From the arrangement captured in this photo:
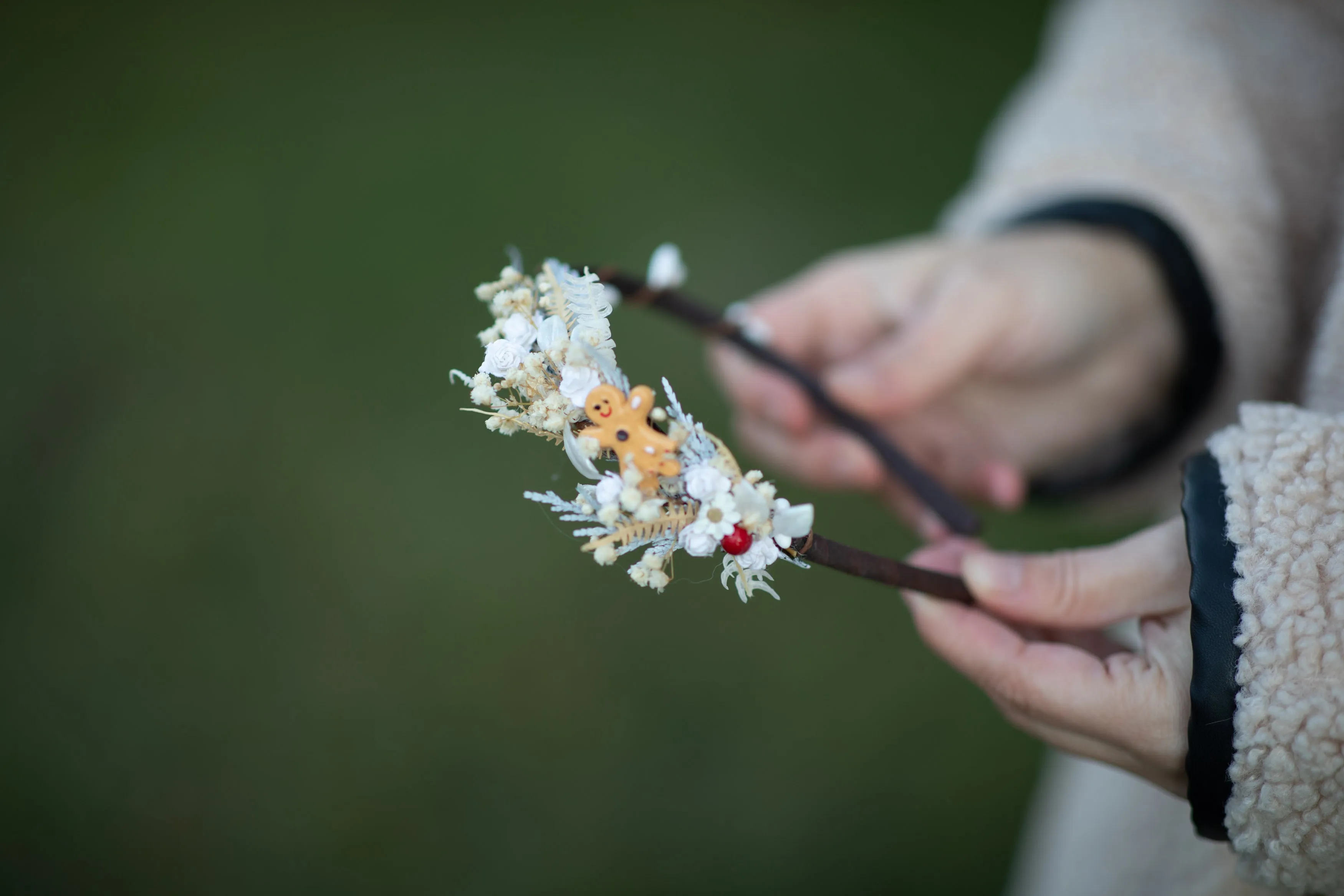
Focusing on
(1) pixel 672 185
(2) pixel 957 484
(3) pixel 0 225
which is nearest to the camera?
(2) pixel 957 484

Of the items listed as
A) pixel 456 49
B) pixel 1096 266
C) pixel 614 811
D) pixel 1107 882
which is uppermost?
pixel 456 49

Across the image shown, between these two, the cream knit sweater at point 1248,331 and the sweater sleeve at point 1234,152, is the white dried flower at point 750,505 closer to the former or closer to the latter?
the cream knit sweater at point 1248,331

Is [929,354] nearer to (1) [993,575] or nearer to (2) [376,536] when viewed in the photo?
(1) [993,575]

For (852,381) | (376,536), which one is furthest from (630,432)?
(376,536)

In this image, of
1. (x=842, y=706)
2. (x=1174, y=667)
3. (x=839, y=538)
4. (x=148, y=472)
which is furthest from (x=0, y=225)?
(x=1174, y=667)

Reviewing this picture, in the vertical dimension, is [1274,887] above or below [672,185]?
below

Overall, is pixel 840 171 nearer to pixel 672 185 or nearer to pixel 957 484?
pixel 672 185

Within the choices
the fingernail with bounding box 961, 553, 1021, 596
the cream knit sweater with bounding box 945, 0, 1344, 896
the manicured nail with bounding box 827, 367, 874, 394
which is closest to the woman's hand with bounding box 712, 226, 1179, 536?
the manicured nail with bounding box 827, 367, 874, 394
